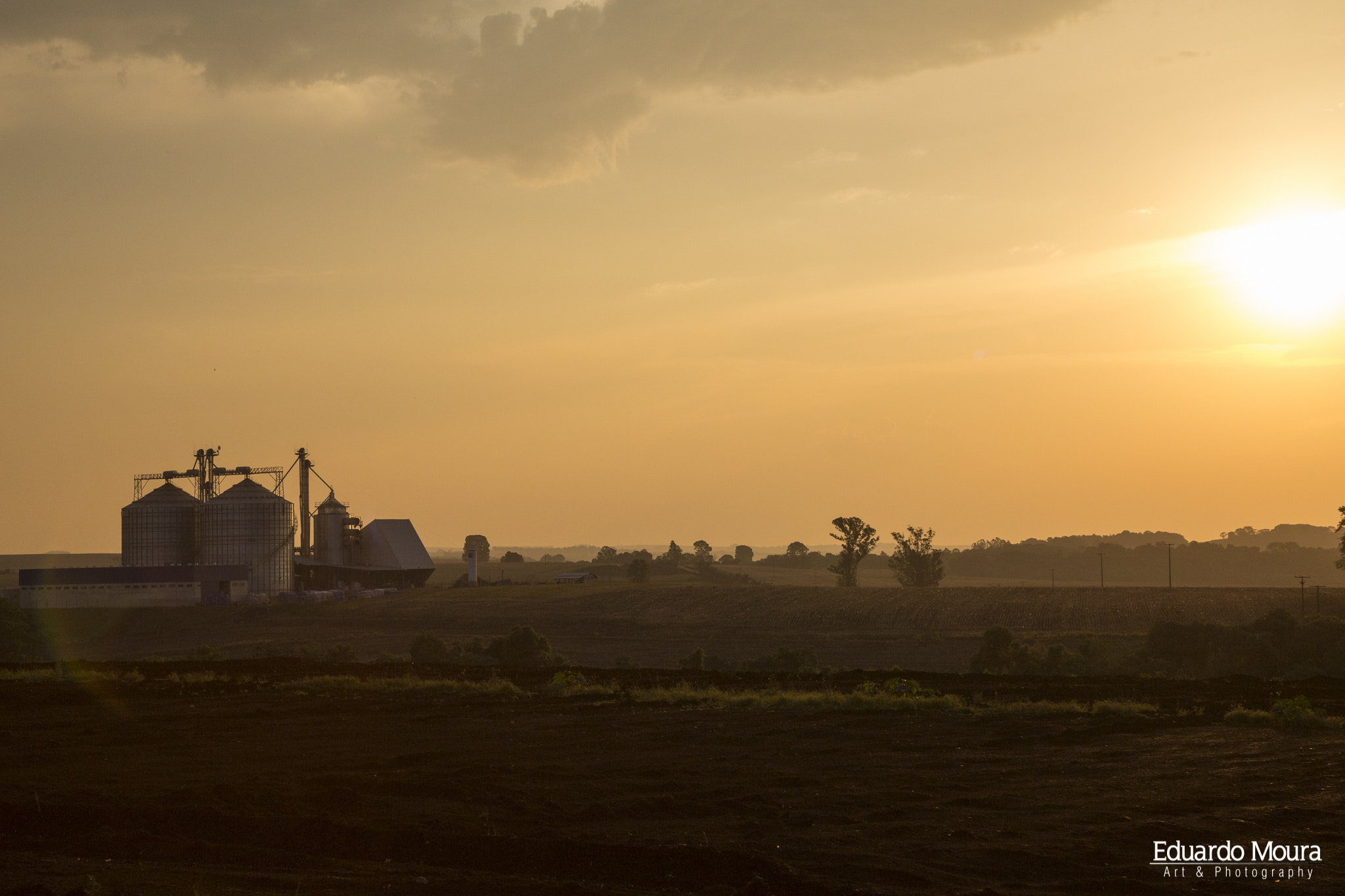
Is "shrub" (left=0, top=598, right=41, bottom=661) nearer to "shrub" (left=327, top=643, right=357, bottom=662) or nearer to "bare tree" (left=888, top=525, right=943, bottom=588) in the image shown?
"shrub" (left=327, top=643, right=357, bottom=662)

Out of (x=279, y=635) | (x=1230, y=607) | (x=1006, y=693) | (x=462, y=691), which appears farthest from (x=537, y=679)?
(x=1230, y=607)

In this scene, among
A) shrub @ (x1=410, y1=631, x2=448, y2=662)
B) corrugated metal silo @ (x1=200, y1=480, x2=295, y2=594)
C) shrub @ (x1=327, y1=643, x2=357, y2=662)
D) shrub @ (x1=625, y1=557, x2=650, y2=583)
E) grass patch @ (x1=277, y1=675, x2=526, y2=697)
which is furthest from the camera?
shrub @ (x1=625, y1=557, x2=650, y2=583)

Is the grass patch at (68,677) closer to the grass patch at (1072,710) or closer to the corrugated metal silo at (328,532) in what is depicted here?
the grass patch at (1072,710)

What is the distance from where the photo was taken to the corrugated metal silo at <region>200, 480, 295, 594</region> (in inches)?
3551

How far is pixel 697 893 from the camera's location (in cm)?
1094

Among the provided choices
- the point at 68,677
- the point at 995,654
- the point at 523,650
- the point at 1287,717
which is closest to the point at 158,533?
the point at 523,650

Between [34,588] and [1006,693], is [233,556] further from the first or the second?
[1006,693]

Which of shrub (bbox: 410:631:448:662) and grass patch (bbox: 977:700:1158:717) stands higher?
grass patch (bbox: 977:700:1158:717)

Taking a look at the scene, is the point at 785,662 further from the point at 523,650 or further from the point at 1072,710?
the point at 1072,710

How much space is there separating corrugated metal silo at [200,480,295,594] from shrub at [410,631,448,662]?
37316 millimetres

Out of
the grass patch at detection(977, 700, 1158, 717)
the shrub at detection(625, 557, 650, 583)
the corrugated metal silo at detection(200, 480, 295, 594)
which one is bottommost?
the shrub at detection(625, 557, 650, 583)

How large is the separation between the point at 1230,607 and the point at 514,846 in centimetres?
7806

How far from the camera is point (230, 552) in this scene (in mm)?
90188

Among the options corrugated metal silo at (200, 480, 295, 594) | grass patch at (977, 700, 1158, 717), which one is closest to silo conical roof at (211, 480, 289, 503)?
corrugated metal silo at (200, 480, 295, 594)
